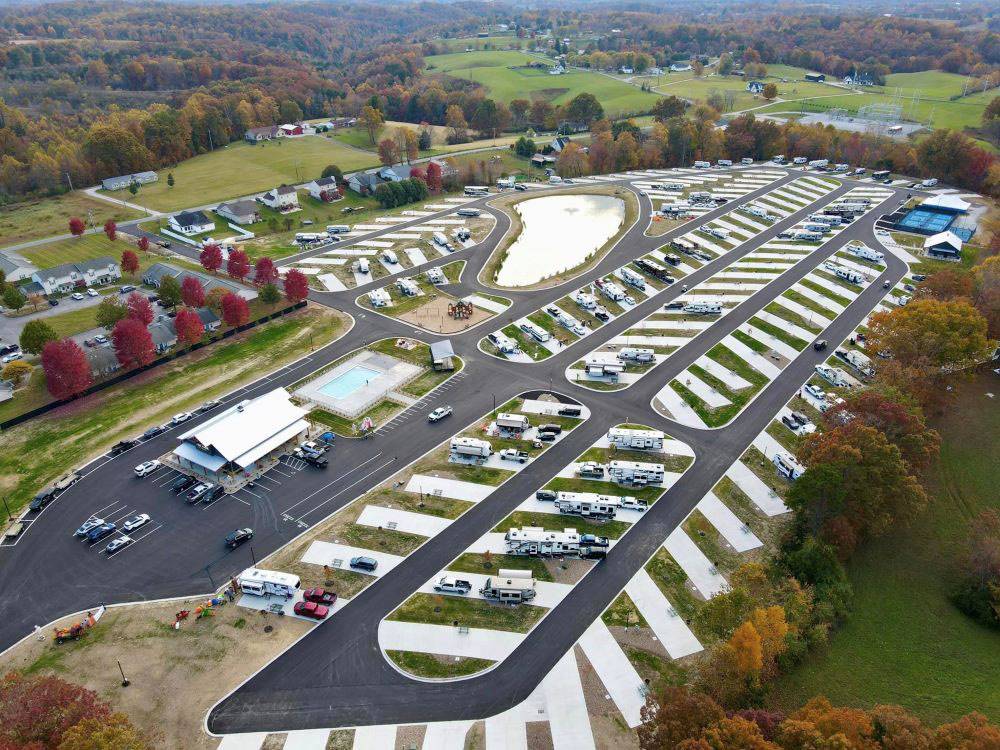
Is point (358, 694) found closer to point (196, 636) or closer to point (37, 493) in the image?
point (196, 636)

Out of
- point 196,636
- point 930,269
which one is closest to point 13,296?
point 196,636

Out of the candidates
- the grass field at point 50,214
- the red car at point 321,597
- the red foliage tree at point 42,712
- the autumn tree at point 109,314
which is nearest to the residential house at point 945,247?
the red car at point 321,597

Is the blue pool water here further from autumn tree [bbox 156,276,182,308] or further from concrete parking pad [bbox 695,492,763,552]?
concrete parking pad [bbox 695,492,763,552]

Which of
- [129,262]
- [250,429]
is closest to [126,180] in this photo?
[129,262]

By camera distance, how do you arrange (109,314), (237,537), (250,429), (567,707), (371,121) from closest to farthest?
(567,707) < (237,537) < (250,429) < (109,314) < (371,121)

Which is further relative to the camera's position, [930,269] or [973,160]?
[973,160]

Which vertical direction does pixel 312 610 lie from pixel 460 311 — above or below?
below

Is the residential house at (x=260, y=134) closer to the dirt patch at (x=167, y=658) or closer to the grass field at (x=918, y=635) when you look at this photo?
the dirt patch at (x=167, y=658)

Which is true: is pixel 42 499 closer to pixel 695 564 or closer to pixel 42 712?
pixel 42 712
